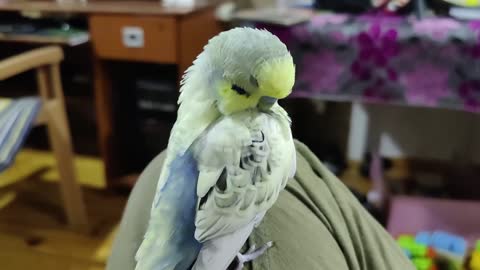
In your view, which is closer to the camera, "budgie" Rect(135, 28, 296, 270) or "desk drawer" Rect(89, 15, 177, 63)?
"budgie" Rect(135, 28, 296, 270)

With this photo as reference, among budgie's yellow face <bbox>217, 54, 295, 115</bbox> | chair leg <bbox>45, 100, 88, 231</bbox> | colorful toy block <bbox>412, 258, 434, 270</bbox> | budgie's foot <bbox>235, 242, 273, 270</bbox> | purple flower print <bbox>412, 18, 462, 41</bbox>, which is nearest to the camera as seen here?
budgie's yellow face <bbox>217, 54, 295, 115</bbox>

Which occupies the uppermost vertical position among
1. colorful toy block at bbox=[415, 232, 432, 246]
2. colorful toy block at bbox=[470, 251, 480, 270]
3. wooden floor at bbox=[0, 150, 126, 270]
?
colorful toy block at bbox=[470, 251, 480, 270]

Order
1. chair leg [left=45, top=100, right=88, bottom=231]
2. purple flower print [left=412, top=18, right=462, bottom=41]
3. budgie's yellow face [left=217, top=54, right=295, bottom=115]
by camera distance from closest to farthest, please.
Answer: budgie's yellow face [left=217, top=54, right=295, bottom=115] → purple flower print [left=412, top=18, right=462, bottom=41] → chair leg [left=45, top=100, right=88, bottom=231]

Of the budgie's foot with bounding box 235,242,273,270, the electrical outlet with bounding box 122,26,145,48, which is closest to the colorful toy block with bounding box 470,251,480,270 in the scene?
the budgie's foot with bounding box 235,242,273,270

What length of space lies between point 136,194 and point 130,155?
125 cm

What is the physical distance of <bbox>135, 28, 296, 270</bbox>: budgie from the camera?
1.67ft

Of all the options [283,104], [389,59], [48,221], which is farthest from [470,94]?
[48,221]

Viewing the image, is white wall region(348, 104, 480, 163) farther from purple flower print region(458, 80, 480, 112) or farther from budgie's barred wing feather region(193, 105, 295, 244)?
budgie's barred wing feather region(193, 105, 295, 244)

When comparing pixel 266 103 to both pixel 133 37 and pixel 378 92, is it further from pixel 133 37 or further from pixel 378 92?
pixel 133 37

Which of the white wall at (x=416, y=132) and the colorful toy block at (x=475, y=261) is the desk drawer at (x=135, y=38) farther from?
the colorful toy block at (x=475, y=261)

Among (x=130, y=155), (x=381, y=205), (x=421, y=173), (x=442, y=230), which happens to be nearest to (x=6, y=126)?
(x=130, y=155)

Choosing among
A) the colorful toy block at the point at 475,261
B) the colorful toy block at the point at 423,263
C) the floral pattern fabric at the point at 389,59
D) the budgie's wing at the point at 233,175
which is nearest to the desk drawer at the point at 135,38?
the floral pattern fabric at the point at 389,59

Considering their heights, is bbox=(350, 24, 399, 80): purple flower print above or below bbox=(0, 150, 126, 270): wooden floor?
above

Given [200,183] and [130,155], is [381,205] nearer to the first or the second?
[130,155]
